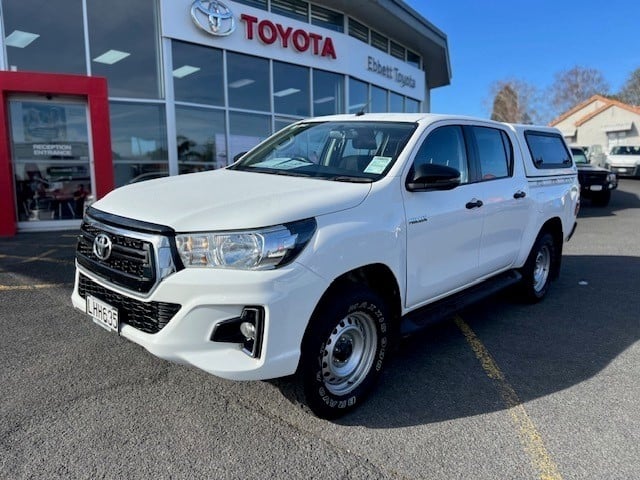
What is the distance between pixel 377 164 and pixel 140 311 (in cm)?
183

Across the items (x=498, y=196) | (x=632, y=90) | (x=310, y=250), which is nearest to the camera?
(x=310, y=250)

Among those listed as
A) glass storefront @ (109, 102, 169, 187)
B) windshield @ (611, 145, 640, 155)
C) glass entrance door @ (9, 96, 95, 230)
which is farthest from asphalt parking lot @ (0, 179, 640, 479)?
windshield @ (611, 145, 640, 155)

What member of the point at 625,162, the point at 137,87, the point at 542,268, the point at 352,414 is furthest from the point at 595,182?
the point at 625,162

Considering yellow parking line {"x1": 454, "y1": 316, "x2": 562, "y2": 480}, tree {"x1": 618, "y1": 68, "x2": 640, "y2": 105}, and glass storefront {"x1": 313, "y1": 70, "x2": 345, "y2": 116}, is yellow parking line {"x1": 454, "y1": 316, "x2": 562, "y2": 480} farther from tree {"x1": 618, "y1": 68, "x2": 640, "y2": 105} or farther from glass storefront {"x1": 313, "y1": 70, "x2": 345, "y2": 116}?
tree {"x1": 618, "y1": 68, "x2": 640, "y2": 105}

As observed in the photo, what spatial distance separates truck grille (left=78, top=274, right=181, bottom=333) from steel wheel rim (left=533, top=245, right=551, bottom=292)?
4.18 meters

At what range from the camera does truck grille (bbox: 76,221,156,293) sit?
8.61 ft

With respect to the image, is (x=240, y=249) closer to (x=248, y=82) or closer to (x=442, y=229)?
(x=442, y=229)

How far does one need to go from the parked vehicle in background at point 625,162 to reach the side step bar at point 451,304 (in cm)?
2860

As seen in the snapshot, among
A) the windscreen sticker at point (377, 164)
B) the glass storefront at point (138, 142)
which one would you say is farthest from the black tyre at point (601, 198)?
the windscreen sticker at point (377, 164)

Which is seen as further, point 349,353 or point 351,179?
point 351,179

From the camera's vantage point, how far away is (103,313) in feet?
9.68

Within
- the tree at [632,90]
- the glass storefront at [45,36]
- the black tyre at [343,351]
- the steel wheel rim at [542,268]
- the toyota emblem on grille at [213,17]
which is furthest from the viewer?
the tree at [632,90]

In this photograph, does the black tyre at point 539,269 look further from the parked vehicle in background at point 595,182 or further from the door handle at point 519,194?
the parked vehicle in background at point 595,182

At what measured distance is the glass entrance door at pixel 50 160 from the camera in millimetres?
9828
